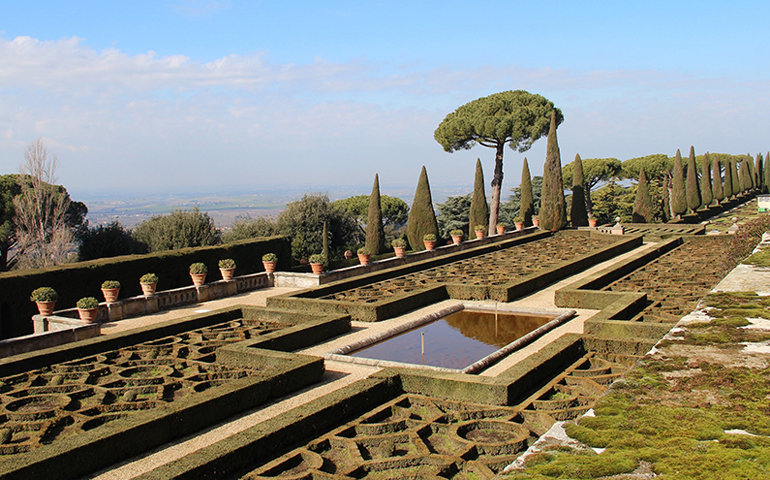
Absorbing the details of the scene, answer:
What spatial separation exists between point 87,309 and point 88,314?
0.46ft

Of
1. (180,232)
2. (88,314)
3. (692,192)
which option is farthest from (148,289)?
(692,192)

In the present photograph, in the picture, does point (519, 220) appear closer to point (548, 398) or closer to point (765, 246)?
point (765, 246)

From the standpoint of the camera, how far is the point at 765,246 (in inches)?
597

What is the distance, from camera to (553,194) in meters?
30.7

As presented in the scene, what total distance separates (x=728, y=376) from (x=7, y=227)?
28010 mm

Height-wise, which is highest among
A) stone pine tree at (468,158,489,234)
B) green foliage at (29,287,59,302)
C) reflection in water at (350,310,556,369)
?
stone pine tree at (468,158,489,234)

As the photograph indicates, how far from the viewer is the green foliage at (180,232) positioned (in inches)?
884

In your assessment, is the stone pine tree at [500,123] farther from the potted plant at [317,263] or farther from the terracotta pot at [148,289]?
the terracotta pot at [148,289]

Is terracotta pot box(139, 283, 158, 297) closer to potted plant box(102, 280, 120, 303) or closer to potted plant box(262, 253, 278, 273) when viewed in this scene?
potted plant box(102, 280, 120, 303)

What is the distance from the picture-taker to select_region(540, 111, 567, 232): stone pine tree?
101ft

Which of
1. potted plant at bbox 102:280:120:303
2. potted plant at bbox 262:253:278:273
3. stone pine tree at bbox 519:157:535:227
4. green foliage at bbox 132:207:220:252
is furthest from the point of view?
stone pine tree at bbox 519:157:535:227

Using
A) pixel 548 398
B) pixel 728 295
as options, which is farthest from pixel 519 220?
pixel 548 398

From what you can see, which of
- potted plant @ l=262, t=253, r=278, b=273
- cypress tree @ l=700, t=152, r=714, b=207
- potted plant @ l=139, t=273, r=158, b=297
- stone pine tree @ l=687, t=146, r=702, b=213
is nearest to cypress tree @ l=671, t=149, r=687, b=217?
stone pine tree @ l=687, t=146, r=702, b=213

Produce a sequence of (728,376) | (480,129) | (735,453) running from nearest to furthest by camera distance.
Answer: (735,453)
(728,376)
(480,129)
